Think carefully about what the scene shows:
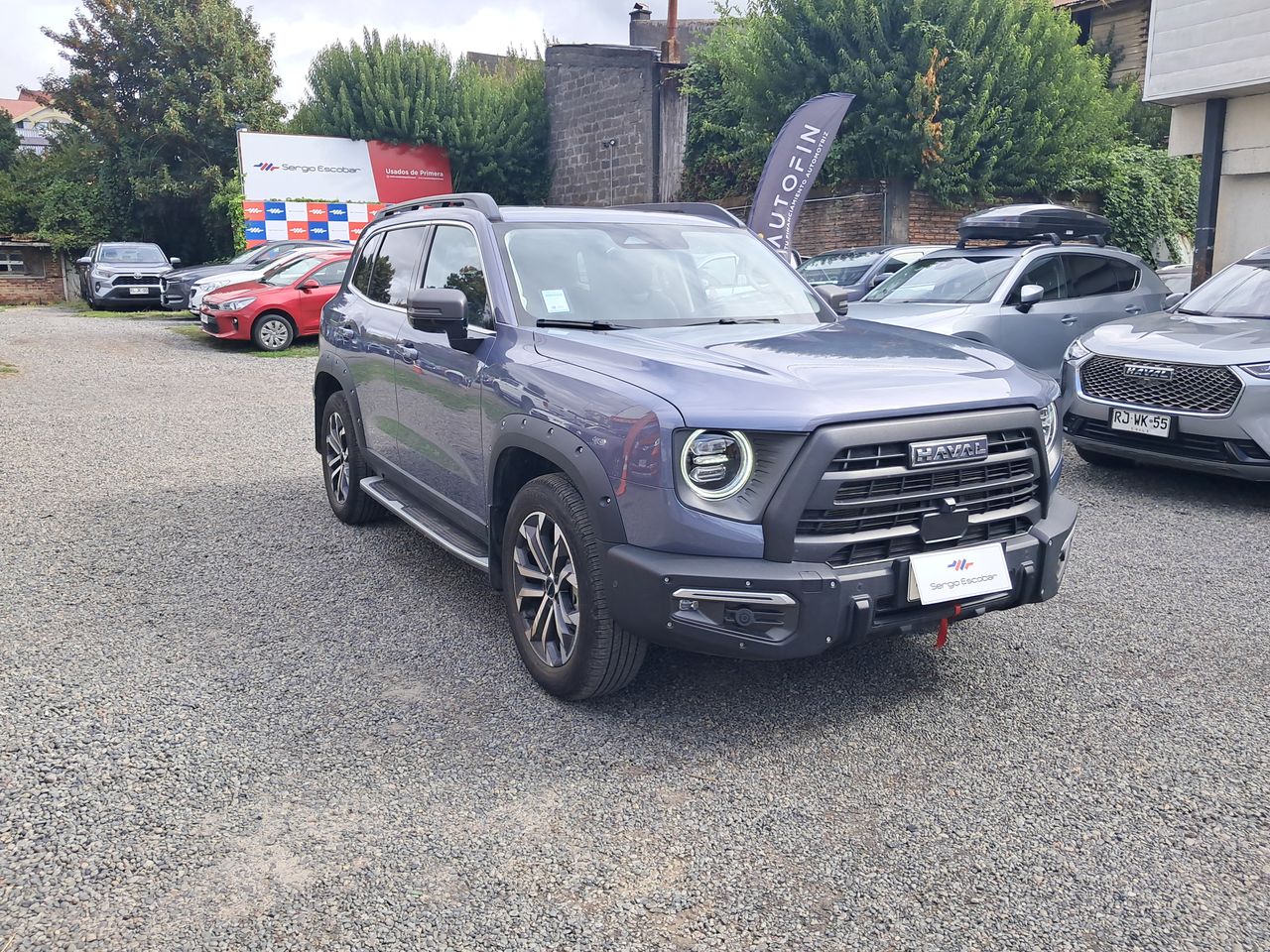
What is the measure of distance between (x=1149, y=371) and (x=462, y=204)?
456cm

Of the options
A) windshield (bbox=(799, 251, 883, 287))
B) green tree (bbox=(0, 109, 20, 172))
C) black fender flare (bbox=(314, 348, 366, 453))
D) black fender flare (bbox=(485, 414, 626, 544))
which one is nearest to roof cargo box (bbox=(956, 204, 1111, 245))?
windshield (bbox=(799, 251, 883, 287))

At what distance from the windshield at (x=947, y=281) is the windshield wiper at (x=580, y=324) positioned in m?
5.89

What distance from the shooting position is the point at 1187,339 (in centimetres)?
700

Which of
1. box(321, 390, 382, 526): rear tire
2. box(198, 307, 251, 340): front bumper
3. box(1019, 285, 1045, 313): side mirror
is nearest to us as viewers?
box(321, 390, 382, 526): rear tire

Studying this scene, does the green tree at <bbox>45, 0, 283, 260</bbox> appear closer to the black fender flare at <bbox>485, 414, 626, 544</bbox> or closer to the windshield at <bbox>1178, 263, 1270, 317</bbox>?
the windshield at <bbox>1178, 263, 1270, 317</bbox>

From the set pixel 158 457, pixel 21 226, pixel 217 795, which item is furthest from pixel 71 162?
pixel 217 795

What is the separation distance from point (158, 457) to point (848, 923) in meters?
7.08

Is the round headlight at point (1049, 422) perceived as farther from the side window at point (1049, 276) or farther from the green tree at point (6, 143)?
the green tree at point (6, 143)

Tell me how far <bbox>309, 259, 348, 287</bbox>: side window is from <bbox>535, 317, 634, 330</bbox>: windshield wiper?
12.5m

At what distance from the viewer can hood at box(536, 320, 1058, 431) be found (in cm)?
326

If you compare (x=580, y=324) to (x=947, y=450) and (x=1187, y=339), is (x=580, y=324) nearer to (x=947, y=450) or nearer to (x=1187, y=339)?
(x=947, y=450)

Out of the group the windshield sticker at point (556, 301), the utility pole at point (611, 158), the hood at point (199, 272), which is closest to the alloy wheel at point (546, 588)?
the windshield sticker at point (556, 301)

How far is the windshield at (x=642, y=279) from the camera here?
4.37 m

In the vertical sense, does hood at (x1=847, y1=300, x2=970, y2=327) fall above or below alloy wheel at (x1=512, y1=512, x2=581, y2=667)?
above
